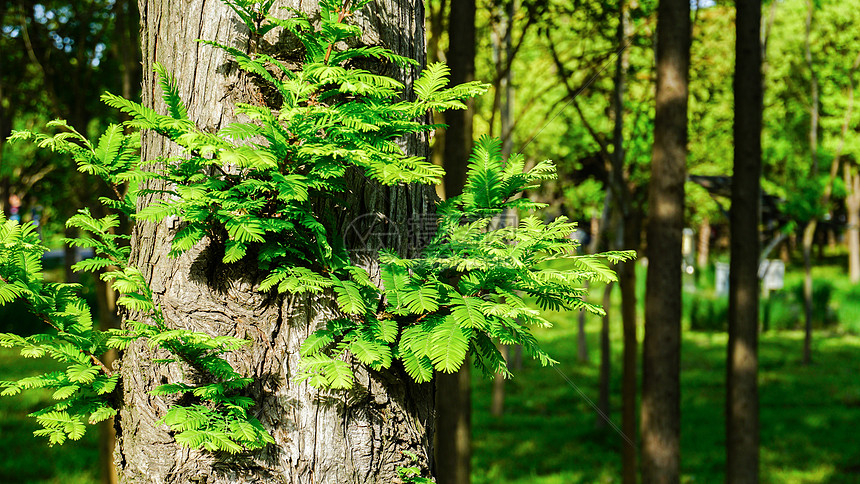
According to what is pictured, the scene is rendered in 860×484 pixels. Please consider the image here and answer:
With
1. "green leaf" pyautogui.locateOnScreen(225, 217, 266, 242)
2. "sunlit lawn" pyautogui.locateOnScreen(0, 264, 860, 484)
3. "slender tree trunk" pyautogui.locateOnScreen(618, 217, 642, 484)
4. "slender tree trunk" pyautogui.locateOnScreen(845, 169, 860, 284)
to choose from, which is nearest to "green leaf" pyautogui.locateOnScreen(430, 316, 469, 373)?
"green leaf" pyautogui.locateOnScreen(225, 217, 266, 242)

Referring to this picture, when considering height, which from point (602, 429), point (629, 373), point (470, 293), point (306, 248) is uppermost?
point (306, 248)

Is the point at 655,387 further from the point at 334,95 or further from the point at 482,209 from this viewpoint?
the point at 334,95

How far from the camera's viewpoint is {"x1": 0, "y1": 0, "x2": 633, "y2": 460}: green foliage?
1485mm

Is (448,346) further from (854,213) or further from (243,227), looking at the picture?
(854,213)

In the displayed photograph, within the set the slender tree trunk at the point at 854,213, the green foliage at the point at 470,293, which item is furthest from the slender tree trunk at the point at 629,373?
the slender tree trunk at the point at 854,213

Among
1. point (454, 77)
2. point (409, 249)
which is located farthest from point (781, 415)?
point (409, 249)

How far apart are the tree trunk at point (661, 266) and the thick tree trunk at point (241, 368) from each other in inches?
173

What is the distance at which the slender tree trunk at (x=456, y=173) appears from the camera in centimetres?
538

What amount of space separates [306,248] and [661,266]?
15.0 ft

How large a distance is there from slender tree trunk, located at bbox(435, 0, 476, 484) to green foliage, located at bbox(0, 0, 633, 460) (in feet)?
11.5

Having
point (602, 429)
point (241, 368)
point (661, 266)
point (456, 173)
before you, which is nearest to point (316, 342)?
point (241, 368)

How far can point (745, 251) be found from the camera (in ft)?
20.0

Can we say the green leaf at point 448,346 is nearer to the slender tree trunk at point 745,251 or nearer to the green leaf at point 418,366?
the green leaf at point 418,366

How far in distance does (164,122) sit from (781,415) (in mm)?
14010
